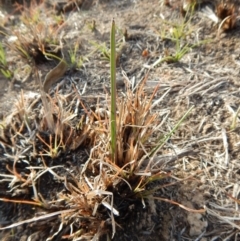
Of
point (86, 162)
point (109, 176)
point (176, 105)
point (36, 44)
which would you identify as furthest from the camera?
point (36, 44)

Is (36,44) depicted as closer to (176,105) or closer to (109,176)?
(176,105)

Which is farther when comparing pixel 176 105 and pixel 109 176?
pixel 176 105

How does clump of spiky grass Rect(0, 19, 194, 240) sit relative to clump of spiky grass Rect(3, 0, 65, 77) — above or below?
below

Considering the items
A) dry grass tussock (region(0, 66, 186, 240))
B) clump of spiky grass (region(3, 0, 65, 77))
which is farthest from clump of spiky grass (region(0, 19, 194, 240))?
clump of spiky grass (region(3, 0, 65, 77))

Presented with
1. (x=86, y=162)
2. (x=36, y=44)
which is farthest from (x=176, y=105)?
(x=36, y=44)

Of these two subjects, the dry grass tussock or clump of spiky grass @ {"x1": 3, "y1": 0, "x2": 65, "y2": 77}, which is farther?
clump of spiky grass @ {"x1": 3, "y1": 0, "x2": 65, "y2": 77}

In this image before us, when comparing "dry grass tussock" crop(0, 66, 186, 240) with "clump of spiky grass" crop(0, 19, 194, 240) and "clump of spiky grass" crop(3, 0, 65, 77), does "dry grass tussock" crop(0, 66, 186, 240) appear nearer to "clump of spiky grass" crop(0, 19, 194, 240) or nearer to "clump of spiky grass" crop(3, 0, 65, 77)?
"clump of spiky grass" crop(0, 19, 194, 240)

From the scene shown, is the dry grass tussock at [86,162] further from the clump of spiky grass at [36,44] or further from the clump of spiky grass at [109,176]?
the clump of spiky grass at [36,44]

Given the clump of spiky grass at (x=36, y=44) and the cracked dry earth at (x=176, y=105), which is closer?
the cracked dry earth at (x=176, y=105)

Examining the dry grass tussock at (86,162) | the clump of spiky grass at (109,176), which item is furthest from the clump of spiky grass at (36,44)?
the clump of spiky grass at (109,176)

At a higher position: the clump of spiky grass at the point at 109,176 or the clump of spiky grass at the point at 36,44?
the clump of spiky grass at the point at 36,44
